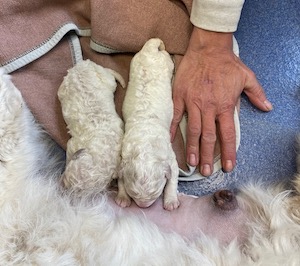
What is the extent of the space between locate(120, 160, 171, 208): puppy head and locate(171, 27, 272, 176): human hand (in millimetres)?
177

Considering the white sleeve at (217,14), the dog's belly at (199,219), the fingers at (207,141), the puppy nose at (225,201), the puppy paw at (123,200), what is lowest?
the dog's belly at (199,219)

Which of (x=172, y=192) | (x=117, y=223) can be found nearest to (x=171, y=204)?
(x=172, y=192)

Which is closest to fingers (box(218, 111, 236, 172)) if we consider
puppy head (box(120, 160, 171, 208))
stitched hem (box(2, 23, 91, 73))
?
puppy head (box(120, 160, 171, 208))

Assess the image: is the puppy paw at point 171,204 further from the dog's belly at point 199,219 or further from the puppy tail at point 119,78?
the puppy tail at point 119,78

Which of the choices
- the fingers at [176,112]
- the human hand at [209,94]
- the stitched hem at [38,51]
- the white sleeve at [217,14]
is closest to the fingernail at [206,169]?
Result: the human hand at [209,94]

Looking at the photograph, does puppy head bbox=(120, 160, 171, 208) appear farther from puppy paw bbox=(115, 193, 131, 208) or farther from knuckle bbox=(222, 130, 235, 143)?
knuckle bbox=(222, 130, 235, 143)

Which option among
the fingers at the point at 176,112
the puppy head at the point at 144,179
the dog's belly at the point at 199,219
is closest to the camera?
the puppy head at the point at 144,179

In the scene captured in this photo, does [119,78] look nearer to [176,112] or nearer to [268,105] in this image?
[176,112]

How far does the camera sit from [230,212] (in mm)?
1451

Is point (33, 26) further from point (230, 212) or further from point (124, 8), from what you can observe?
point (230, 212)

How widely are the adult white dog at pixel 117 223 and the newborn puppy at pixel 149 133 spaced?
0.06 metres

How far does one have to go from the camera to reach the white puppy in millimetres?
1390

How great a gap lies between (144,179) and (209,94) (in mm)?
321

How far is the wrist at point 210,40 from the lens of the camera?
1.53 metres
